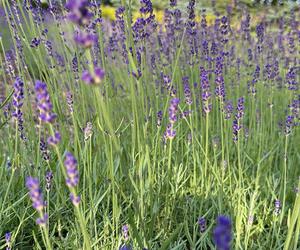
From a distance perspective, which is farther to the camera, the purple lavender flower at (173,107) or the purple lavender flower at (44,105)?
the purple lavender flower at (173,107)

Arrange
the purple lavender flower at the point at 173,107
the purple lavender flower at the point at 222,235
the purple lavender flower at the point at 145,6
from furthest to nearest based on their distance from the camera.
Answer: the purple lavender flower at the point at 145,6
the purple lavender flower at the point at 173,107
the purple lavender flower at the point at 222,235

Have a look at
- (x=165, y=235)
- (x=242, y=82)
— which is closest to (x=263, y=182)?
(x=165, y=235)

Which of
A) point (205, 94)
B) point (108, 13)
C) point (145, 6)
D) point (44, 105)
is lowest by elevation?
point (108, 13)

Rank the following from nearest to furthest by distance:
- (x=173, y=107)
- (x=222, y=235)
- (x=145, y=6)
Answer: (x=222, y=235)
(x=173, y=107)
(x=145, y=6)

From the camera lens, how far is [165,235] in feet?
6.10

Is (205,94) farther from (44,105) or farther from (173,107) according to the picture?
(44,105)

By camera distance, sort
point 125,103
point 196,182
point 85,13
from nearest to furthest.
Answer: point 85,13, point 196,182, point 125,103

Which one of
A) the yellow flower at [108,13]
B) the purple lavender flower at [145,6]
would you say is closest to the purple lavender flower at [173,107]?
the purple lavender flower at [145,6]

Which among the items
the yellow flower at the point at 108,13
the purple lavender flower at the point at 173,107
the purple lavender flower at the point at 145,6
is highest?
the purple lavender flower at the point at 145,6

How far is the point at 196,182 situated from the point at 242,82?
2.67 m

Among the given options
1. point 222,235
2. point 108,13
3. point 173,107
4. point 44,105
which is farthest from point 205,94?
point 108,13

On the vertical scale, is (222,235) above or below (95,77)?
below

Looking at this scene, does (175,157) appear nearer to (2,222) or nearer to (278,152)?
(278,152)

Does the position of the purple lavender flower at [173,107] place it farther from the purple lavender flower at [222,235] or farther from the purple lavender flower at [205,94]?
the purple lavender flower at [222,235]
